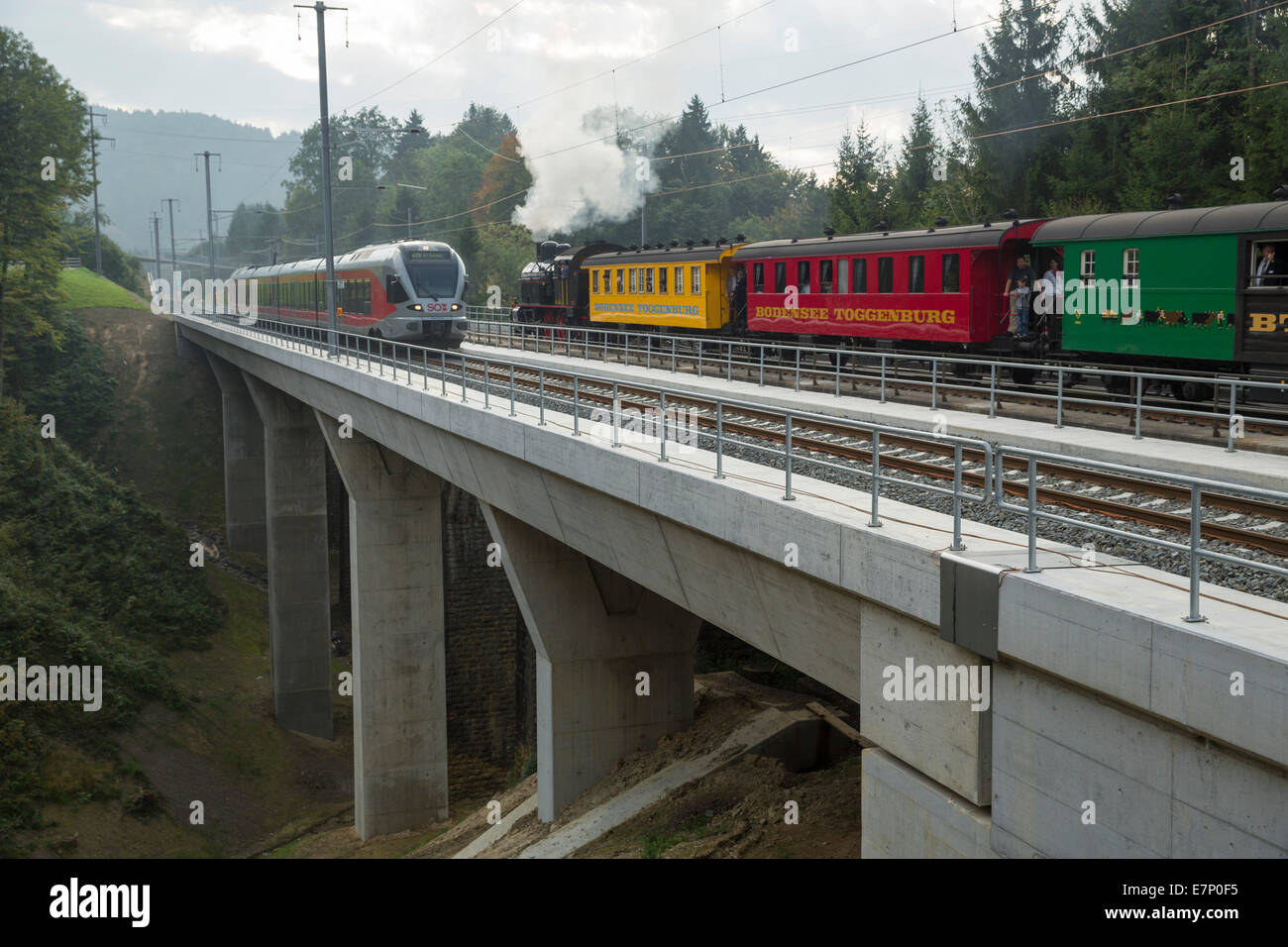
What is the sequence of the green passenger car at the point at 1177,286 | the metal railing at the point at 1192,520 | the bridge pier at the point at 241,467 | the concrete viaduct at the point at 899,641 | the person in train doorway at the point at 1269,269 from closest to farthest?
the metal railing at the point at 1192,520
the concrete viaduct at the point at 899,641
the person in train doorway at the point at 1269,269
the green passenger car at the point at 1177,286
the bridge pier at the point at 241,467

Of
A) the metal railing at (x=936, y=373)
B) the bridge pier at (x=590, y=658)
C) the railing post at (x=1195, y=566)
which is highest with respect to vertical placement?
the metal railing at (x=936, y=373)

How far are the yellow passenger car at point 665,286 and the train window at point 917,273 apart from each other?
8.30 metres

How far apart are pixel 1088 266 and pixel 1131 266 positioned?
1127mm

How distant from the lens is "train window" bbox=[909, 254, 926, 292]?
76.8ft

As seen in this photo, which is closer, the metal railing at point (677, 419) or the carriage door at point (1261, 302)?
the metal railing at point (677, 419)

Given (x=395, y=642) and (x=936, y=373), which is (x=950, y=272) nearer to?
(x=936, y=373)

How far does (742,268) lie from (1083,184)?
49.6 feet

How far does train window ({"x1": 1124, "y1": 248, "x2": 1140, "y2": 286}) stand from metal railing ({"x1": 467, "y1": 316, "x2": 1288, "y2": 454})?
54.8 inches

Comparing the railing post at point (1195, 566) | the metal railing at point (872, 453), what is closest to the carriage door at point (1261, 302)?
the metal railing at point (872, 453)

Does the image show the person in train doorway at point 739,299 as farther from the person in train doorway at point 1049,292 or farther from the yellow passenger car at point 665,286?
the person in train doorway at point 1049,292

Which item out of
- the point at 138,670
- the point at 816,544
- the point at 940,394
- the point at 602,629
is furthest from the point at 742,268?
the point at 816,544

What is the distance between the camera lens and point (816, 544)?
372 inches

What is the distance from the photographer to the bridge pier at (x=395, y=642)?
92.1 feet

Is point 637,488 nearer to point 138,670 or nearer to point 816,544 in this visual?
point 816,544
